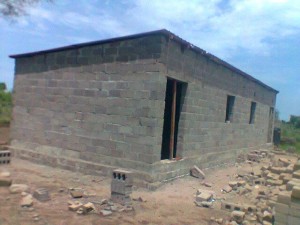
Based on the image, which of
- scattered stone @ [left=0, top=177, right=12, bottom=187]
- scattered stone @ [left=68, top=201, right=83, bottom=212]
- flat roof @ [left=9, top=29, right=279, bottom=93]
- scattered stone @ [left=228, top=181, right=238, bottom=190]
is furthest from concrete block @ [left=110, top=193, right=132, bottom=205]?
flat roof @ [left=9, top=29, right=279, bottom=93]

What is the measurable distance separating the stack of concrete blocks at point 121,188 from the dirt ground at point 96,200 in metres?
0.30

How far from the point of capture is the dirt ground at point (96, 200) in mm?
5530

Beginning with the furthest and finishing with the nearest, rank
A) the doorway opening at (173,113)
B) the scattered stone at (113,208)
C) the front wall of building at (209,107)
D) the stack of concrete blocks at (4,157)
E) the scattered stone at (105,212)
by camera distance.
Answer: the stack of concrete blocks at (4,157) < the front wall of building at (209,107) < the doorway opening at (173,113) < the scattered stone at (113,208) < the scattered stone at (105,212)

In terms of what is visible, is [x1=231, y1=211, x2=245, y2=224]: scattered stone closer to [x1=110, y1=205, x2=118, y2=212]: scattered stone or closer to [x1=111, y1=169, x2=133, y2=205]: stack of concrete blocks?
[x1=111, y1=169, x2=133, y2=205]: stack of concrete blocks

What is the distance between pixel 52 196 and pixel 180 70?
452 cm

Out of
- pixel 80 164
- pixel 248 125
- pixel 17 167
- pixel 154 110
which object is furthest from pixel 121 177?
Result: pixel 248 125

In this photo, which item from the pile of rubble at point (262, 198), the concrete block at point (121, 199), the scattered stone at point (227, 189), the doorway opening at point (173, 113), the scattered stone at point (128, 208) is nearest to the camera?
the pile of rubble at point (262, 198)

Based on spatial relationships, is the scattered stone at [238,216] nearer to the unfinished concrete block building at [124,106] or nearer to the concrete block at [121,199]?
the concrete block at [121,199]

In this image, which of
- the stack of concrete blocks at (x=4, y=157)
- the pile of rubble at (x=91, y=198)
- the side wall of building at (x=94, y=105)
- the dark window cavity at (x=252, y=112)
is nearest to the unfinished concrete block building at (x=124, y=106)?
the side wall of building at (x=94, y=105)

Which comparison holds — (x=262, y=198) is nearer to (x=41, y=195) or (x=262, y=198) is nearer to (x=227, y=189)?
(x=227, y=189)

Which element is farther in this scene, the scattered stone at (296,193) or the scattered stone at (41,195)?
the scattered stone at (41,195)

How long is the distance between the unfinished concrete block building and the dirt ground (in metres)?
0.42

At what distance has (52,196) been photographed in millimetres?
6699

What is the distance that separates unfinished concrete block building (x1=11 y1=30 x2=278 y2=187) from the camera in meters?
8.02
